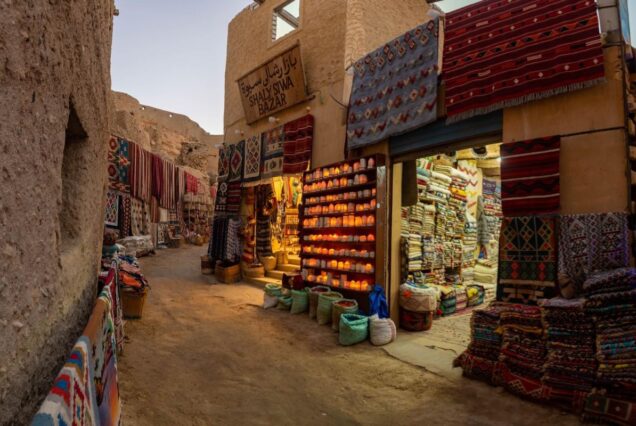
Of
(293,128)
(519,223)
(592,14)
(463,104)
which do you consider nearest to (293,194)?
(293,128)

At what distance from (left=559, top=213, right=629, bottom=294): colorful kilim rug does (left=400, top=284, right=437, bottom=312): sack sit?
7.59ft

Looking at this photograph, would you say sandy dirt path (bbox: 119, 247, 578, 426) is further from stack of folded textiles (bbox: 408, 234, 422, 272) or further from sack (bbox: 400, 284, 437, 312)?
stack of folded textiles (bbox: 408, 234, 422, 272)

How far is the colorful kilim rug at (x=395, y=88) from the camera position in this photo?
5.25m

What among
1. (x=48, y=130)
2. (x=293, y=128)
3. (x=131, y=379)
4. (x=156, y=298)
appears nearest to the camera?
(x=48, y=130)

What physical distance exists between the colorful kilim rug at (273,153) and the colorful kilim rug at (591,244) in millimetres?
6016

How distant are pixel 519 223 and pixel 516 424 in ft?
6.82

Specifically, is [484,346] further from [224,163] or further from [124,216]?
[124,216]

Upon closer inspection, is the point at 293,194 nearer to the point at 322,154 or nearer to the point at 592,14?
the point at 322,154

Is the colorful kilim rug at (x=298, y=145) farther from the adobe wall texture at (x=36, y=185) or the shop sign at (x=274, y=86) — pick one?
the adobe wall texture at (x=36, y=185)

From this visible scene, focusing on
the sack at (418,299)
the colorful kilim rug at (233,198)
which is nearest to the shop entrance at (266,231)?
the colorful kilim rug at (233,198)

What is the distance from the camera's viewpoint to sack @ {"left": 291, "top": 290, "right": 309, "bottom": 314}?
21.7 ft

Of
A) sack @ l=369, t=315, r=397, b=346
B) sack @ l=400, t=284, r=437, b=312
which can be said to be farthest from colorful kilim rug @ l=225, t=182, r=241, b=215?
sack @ l=369, t=315, r=397, b=346

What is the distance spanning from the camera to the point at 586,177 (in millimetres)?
3691

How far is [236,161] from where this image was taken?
34.0ft
